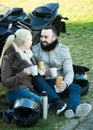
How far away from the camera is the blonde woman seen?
6.18 meters

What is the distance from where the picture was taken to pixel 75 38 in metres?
11.6

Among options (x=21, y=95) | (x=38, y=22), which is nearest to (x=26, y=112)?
(x=21, y=95)

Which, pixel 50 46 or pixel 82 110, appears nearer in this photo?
pixel 82 110

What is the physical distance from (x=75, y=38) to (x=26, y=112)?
18.9 feet

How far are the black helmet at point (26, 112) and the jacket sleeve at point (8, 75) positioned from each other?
0.29m

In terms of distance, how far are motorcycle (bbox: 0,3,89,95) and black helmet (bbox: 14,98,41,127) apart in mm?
1266

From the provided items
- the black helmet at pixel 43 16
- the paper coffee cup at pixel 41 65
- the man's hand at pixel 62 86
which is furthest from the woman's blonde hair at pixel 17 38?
the black helmet at pixel 43 16

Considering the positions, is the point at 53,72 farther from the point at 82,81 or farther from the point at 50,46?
the point at 82,81

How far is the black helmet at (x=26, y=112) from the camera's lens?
19.3ft

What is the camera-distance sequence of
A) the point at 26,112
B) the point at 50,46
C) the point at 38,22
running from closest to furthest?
the point at 26,112
the point at 50,46
the point at 38,22

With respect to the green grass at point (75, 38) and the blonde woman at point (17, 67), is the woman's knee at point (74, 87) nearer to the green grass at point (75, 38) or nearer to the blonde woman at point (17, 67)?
the green grass at point (75, 38)

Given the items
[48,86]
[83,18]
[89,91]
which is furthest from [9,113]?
[83,18]

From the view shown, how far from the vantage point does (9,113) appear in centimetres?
611

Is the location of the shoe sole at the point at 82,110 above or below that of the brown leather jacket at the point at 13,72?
below
